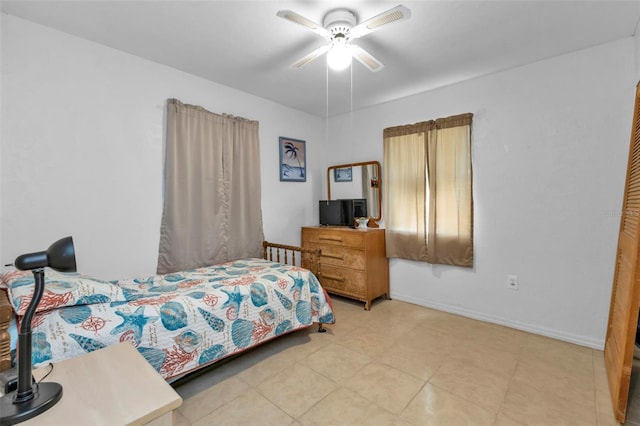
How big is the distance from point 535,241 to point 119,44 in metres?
3.70

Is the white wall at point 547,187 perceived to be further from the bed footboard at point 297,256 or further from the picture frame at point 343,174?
the bed footboard at point 297,256

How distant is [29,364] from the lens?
823 mm

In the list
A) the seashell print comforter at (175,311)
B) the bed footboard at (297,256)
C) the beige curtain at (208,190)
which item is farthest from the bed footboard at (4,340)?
the bed footboard at (297,256)

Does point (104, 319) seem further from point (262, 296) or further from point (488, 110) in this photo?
point (488, 110)

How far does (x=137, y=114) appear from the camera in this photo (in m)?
2.41

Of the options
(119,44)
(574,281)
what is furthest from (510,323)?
(119,44)

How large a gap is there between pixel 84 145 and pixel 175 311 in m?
1.42

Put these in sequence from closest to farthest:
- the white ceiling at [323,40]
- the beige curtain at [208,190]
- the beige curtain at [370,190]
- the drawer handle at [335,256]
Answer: the white ceiling at [323,40], the beige curtain at [208,190], the drawer handle at [335,256], the beige curtain at [370,190]

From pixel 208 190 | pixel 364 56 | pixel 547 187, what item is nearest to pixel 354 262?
pixel 208 190

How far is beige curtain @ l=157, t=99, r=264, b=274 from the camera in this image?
2.58m

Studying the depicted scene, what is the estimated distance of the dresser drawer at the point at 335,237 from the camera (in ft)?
10.5

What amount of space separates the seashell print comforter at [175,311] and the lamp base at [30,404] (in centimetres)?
65

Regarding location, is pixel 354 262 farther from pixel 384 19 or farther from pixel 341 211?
pixel 384 19

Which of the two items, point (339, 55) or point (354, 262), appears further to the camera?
point (354, 262)
